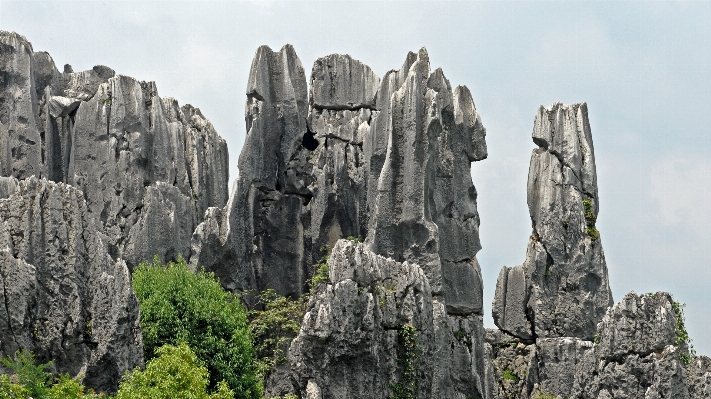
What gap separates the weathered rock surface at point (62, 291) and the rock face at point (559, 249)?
2090cm

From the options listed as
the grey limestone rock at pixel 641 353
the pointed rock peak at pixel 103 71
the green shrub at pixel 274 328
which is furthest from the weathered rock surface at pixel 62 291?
the pointed rock peak at pixel 103 71

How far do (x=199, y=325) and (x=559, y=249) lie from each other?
50.2ft

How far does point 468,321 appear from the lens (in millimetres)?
52188

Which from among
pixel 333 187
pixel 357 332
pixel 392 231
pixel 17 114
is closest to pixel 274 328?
pixel 392 231

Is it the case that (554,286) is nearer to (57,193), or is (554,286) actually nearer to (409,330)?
(409,330)

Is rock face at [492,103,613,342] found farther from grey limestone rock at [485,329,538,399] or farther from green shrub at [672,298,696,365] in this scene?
green shrub at [672,298,696,365]

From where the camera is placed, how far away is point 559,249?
56.1m

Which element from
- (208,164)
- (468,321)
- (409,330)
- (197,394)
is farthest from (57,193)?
(208,164)

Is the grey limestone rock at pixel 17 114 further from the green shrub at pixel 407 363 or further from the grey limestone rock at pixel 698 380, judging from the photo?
the grey limestone rock at pixel 698 380

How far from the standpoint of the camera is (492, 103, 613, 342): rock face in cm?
5575

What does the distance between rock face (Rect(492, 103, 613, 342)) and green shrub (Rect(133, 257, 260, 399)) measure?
11.9m

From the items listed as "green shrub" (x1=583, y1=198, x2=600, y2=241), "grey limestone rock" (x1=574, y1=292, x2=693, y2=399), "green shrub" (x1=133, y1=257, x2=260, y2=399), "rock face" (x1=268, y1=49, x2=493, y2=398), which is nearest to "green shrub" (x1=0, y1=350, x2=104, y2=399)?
"rock face" (x1=268, y1=49, x2=493, y2=398)

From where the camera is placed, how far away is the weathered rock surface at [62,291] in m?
38.5

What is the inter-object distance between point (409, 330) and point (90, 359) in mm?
8909
